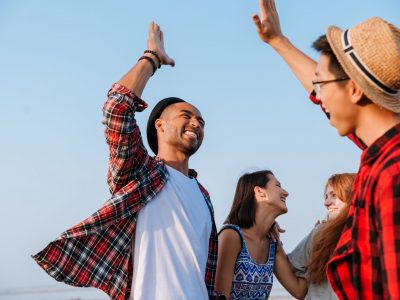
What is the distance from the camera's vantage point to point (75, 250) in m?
3.81

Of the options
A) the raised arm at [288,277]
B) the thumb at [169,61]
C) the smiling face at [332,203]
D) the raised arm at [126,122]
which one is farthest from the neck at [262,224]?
the thumb at [169,61]

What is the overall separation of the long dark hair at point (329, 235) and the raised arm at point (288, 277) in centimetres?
26

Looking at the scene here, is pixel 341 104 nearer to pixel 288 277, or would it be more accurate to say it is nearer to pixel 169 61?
pixel 169 61

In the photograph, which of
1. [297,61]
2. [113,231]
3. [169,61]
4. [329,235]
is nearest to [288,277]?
[329,235]

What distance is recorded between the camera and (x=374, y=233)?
6.51 ft

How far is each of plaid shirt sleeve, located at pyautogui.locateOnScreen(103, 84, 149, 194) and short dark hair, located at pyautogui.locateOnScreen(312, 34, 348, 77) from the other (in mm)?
1622

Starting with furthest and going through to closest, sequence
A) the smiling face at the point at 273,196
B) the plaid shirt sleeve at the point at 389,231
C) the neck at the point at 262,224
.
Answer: the smiling face at the point at 273,196, the neck at the point at 262,224, the plaid shirt sleeve at the point at 389,231

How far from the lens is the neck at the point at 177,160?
4.48 meters

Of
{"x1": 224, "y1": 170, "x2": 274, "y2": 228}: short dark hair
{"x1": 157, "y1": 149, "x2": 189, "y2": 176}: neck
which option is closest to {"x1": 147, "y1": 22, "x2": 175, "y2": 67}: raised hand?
{"x1": 157, "y1": 149, "x2": 189, "y2": 176}: neck

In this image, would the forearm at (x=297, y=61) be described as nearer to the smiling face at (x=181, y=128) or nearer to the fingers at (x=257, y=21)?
the fingers at (x=257, y=21)

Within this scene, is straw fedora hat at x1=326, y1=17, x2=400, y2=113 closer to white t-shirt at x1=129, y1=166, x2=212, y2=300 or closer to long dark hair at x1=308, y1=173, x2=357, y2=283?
white t-shirt at x1=129, y1=166, x2=212, y2=300

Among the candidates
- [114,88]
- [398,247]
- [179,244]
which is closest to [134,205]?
[179,244]

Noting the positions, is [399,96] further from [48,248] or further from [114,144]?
[48,248]

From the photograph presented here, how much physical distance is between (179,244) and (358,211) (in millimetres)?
1971
